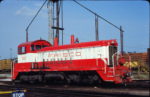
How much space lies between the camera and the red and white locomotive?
17703 millimetres

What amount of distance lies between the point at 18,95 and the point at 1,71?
38.3 metres

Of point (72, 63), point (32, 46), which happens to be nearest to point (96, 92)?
point (72, 63)

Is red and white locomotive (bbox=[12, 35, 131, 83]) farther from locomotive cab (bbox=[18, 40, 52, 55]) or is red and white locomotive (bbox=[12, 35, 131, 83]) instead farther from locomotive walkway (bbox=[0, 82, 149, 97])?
locomotive walkway (bbox=[0, 82, 149, 97])

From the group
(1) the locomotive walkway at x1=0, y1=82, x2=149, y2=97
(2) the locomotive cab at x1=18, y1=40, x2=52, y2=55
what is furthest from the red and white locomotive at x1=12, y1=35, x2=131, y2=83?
(1) the locomotive walkway at x1=0, y1=82, x2=149, y2=97

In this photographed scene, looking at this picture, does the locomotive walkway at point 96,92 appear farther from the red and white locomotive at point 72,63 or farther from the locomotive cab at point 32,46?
the locomotive cab at point 32,46

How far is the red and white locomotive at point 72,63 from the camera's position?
17.7m

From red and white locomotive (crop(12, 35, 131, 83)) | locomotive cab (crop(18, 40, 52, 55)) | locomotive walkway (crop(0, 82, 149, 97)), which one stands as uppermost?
locomotive cab (crop(18, 40, 52, 55))

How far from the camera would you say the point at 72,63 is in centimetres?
1955

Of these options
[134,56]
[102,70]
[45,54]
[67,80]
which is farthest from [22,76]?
[134,56]

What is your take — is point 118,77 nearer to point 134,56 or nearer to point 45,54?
point 45,54

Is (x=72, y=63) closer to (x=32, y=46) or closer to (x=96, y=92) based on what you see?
(x=32, y=46)

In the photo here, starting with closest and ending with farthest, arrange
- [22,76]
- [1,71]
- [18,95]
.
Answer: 1. [18,95]
2. [22,76]
3. [1,71]

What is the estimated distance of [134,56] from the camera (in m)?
33.2

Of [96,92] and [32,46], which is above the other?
[32,46]
